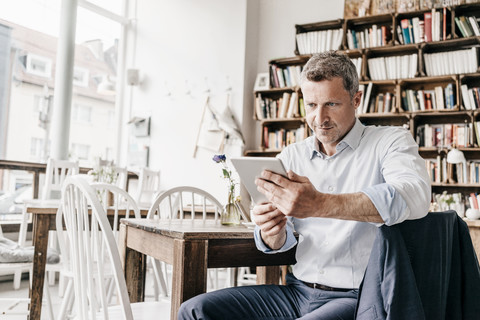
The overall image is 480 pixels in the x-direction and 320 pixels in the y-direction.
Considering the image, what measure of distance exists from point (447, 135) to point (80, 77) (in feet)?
13.9

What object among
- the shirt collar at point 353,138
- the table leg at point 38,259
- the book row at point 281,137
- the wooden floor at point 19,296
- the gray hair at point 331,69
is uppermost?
the book row at point 281,137

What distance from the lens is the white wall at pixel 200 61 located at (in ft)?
17.6

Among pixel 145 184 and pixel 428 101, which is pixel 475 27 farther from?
pixel 145 184

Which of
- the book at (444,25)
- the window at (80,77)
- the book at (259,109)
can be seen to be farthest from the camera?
the window at (80,77)

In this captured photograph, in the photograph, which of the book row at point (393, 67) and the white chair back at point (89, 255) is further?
the book row at point (393, 67)

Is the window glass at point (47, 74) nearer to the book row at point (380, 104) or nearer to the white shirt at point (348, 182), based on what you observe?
the book row at point (380, 104)

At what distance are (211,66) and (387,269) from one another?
190 inches

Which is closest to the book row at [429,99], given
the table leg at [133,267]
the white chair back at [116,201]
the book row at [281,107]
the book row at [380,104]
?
the book row at [380,104]

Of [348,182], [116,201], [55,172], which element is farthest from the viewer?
[55,172]

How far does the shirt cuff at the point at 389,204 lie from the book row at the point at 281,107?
3.87m

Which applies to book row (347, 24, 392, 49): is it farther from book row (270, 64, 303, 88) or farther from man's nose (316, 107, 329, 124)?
man's nose (316, 107, 329, 124)

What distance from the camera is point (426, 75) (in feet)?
14.6

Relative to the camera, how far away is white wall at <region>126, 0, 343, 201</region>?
17.6 ft

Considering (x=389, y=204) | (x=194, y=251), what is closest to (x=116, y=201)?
(x=194, y=251)
